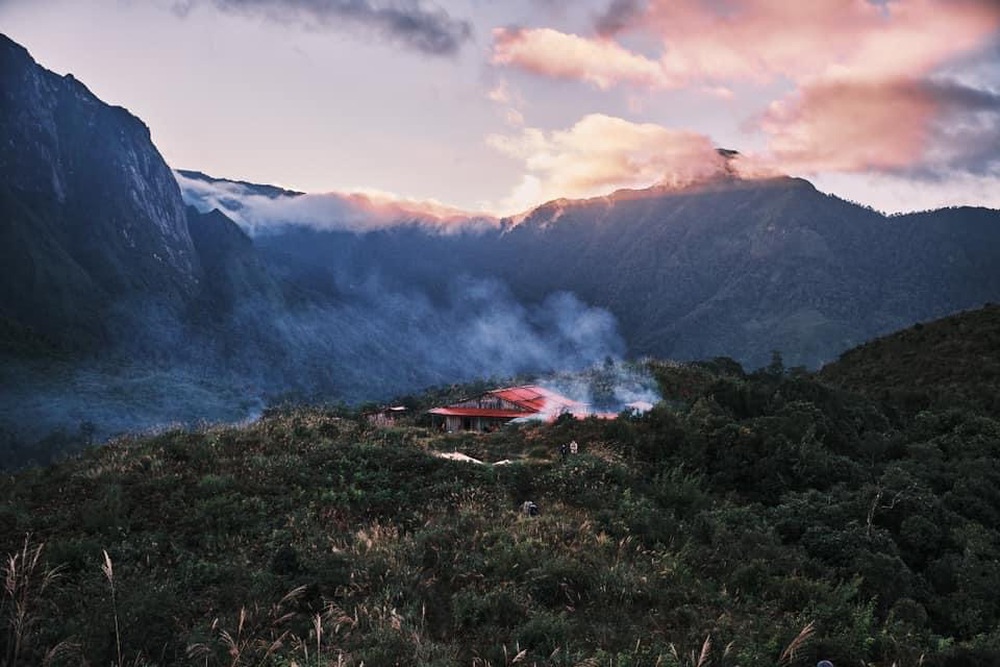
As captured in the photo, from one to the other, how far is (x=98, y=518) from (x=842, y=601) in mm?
11971

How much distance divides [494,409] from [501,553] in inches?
932

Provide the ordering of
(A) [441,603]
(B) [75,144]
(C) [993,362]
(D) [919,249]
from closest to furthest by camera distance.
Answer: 1. (A) [441,603]
2. (C) [993,362]
3. (D) [919,249]
4. (B) [75,144]

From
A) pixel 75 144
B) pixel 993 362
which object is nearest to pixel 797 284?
pixel 993 362

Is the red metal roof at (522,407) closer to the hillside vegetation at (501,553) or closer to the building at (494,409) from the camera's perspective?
the building at (494,409)

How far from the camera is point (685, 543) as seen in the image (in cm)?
1071

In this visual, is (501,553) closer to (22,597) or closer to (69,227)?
(22,597)

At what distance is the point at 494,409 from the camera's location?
109ft

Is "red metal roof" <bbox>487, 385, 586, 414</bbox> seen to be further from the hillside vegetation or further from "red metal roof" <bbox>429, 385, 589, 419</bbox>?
the hillside vegetation

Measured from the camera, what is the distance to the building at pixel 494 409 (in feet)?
104

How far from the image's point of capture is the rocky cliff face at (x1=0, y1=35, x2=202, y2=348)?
13400cm

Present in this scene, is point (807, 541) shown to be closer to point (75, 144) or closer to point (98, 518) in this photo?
point (98, 518)

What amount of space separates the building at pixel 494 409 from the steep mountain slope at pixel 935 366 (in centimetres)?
1624

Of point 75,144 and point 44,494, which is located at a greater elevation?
point 75,144

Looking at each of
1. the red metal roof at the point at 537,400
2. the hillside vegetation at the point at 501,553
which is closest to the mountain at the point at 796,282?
the red metal roof at the point at 537,400
